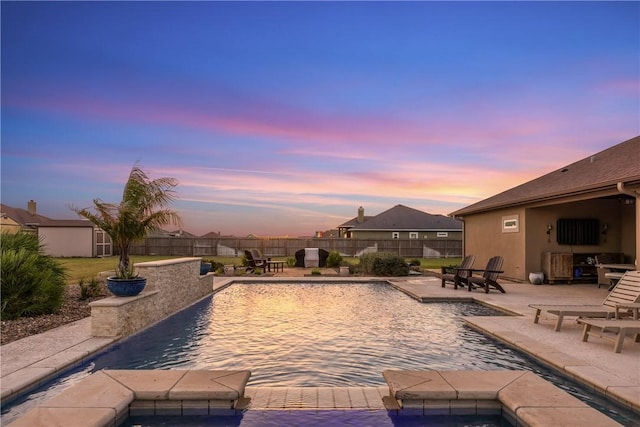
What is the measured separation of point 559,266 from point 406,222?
2223cm

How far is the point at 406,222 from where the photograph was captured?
36.0 m

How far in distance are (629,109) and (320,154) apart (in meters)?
11.5

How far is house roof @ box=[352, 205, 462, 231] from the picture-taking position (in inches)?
1396

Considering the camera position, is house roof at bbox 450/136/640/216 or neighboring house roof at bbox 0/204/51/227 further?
neighboring house roof at bbox 0/204/51/227

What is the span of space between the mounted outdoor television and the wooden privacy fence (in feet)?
54.4

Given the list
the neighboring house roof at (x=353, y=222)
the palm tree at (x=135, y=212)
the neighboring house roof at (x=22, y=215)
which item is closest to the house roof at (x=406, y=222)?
the neighboring house roof at (x=353, y=222)

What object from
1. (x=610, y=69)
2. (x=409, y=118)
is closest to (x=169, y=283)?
(x=409, y=118)

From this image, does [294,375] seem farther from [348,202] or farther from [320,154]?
[348,202]

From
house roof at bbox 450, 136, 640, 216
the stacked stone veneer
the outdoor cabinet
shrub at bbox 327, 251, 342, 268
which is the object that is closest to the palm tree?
the stacked stone veneer

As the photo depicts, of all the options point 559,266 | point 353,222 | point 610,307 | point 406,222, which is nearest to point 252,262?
point 559,266

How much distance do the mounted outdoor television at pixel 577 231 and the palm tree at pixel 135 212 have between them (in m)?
12.5

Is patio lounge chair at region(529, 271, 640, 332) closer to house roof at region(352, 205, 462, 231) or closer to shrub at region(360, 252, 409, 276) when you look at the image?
shrub at region(360, 252, 409, 276)

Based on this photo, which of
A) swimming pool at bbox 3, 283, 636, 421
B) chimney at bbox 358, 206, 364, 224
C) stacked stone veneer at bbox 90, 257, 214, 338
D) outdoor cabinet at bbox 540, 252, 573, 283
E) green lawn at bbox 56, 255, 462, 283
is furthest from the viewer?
chimney at bbox 358, 206, 364, 224

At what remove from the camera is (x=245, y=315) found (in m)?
8.92
